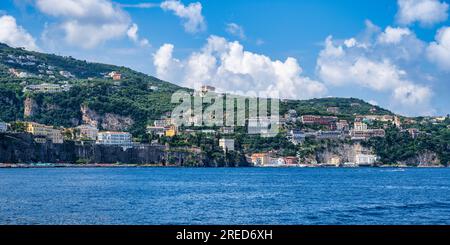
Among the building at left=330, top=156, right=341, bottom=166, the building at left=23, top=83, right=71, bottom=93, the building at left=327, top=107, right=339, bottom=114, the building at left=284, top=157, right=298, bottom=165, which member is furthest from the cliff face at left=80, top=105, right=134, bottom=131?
the building at left=327, top=107, right=339, bottom=114

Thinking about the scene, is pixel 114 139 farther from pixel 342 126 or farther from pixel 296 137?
pixel 342 126

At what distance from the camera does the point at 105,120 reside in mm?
123125

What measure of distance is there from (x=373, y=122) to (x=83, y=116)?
56.8 metres

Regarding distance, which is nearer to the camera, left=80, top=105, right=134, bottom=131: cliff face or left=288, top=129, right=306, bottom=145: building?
left=288, top=129, right=306, bottom=145: building

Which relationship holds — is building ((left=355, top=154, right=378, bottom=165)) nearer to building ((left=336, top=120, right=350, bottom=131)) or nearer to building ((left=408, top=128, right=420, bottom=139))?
building ((left=336, top=120, right=350, bottom=131))

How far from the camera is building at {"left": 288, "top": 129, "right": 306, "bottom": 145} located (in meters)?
120

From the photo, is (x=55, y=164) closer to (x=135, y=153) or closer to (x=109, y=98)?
(x=135, y=153)

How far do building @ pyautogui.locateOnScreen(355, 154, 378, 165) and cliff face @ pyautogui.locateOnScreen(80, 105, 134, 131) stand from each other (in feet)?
133

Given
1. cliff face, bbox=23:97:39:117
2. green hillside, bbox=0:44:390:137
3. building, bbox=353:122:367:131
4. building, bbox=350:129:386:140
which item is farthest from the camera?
building, bbox=353:122:367:131

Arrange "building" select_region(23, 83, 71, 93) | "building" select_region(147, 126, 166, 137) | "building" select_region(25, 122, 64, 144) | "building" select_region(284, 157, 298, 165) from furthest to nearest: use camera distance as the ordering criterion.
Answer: "building" select_region(23, 83, 71, 93) → "building" select_region(147, 126, 166, 137) → "building" select_region(284, 157, 298, 165) → "building" select_region(25, 122, 64, 144)

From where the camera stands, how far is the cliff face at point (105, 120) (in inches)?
4808

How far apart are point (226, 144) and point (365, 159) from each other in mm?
26563

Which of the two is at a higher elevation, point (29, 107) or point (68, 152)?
point (29, 107)

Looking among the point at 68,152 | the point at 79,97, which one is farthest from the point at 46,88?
the point at 68,152
